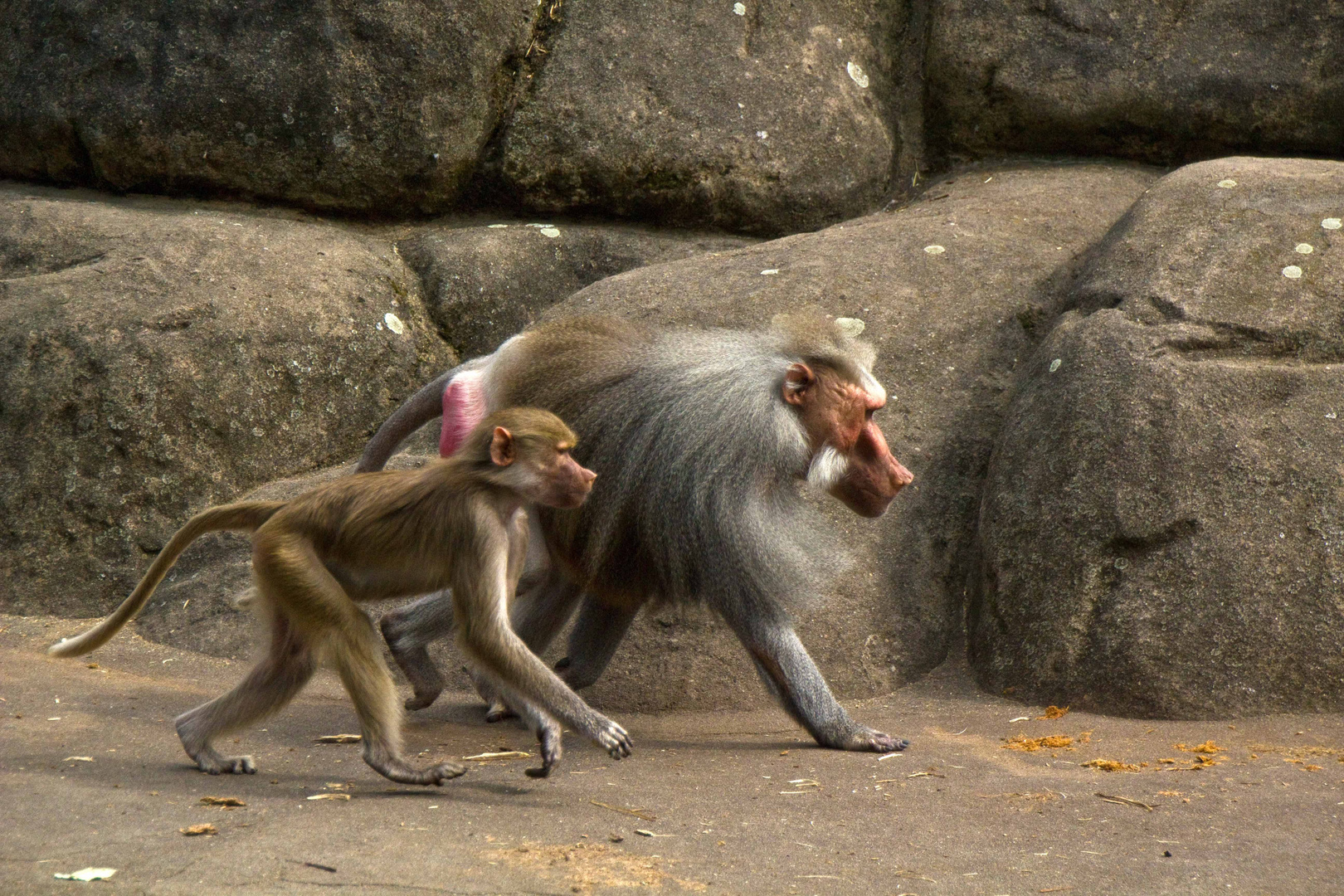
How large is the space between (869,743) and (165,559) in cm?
219

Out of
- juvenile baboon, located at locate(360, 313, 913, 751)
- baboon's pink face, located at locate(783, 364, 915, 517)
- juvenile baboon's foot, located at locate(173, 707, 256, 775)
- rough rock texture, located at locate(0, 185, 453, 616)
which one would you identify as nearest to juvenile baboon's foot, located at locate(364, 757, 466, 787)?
juvenile baboon's foot, located at locate(173, 707, 256, 775)

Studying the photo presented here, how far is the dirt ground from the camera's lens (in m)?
2.67

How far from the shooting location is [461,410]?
4613 millimetres

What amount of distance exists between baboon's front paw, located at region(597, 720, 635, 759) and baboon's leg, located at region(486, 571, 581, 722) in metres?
1.15

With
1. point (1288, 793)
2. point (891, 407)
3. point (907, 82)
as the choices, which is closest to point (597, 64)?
point (907, 82)

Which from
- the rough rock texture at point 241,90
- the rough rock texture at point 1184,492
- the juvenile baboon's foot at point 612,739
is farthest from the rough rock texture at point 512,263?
the juvenile baboon's foot at point 612,739

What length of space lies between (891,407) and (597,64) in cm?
276

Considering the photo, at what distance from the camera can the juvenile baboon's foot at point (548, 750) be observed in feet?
11.7

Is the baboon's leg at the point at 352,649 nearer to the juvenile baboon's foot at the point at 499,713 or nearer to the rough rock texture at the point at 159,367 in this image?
the juvenile baboon's foot at the point at 499,713

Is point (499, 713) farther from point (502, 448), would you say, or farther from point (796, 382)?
point (796, 382)

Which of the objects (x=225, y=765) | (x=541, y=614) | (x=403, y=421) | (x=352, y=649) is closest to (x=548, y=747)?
(x=352, y=649)

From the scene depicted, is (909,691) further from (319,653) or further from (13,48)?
(13,48)

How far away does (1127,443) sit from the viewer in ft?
15.6

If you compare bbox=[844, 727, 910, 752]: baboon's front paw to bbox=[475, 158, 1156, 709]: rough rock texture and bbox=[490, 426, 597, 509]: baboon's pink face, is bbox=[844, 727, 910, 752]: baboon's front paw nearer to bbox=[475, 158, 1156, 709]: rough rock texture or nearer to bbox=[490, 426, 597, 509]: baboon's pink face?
bbox=[475, 158, 1156, 709]: rough rock texture
